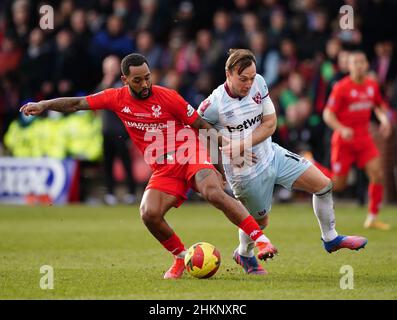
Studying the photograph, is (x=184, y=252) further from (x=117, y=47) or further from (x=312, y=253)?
(x=117, y=47)

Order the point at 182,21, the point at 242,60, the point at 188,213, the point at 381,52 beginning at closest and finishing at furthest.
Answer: the point at 242,60
the point at 188,213
the point at 381,52
the point at 182,21

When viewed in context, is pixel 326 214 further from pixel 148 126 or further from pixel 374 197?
pixel 374 197

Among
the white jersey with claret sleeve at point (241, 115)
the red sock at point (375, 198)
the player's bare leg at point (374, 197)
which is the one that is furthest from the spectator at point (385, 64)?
the white jersey with claret sleeve at point (241, 115)

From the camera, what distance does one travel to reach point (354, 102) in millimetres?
Answer: 14125

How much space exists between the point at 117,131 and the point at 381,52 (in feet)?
17.8

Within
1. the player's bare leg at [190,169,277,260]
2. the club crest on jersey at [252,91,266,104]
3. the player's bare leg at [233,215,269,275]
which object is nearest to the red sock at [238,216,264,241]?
the player's bare leg at [190,169,277,260]

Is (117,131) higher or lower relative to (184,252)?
higher

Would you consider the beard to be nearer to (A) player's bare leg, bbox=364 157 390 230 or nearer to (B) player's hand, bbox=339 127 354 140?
(B) player's hand, bbox=339 127 354 140

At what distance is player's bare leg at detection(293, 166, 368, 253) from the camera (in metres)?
8.81

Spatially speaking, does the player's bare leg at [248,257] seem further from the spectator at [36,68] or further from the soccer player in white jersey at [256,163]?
the spectator at [36,68]

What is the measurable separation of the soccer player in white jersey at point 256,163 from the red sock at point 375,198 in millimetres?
4787

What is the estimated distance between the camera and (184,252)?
343 inches

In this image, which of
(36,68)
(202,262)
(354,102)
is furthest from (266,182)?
(36,68)
